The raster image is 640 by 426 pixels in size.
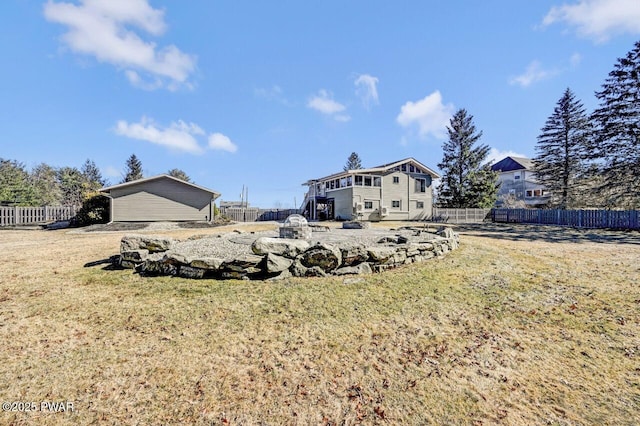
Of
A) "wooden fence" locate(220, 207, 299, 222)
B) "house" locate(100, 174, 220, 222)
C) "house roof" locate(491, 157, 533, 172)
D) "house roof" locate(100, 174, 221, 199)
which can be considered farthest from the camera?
"house roof" locate(491, 157, 533, 172)

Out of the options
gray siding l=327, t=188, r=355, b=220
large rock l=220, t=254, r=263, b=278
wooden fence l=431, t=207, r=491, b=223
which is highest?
gray siding l=327, t=188, r=355, b=220

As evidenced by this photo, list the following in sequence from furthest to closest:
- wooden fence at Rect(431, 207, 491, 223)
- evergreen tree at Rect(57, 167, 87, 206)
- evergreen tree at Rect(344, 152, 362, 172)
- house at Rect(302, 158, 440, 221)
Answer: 1. evergreen tree at Rect(344, 152, 362, 172)
2. evergreen tree at Rect(57, 167, 87, 206)
3. wooden fence at Rect(431, 207, 491, 223)
4. house at Rect(302, 158, 440, 221)

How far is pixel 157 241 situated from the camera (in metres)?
6.15

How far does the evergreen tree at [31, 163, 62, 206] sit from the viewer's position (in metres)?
30.1

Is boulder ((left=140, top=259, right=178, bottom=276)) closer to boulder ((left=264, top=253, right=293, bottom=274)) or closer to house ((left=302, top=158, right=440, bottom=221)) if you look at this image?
boulder ((left=264, top=253, right=293, bottom=274))

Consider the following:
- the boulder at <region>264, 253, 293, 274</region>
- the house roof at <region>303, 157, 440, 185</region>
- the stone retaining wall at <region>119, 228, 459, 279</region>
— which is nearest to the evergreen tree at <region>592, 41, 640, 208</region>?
the house roof at <region>303, 157, 440, 185</region>

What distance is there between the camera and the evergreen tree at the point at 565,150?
25.8 metres

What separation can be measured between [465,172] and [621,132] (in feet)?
47.8

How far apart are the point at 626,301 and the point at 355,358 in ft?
15.7

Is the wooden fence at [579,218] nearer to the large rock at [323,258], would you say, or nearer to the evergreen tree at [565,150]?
the evergreen tree at [565,150]

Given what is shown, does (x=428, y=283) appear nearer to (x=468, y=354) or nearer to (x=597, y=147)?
(x=468, y=354)

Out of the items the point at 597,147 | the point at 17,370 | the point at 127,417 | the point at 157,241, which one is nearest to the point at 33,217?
the point at 157,241

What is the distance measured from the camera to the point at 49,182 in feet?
113

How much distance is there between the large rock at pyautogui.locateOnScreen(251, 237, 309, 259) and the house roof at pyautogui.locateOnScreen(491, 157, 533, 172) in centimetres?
3912
